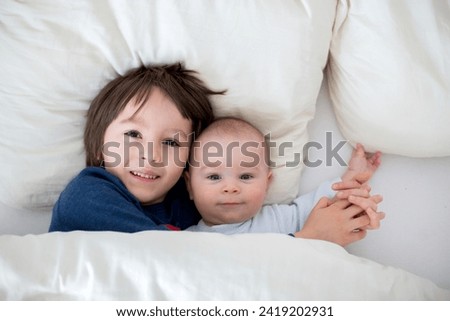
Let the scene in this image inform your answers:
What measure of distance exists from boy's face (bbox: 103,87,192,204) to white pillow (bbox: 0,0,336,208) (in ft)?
0.29

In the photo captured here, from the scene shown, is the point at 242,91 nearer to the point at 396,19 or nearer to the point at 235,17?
the point at 235,17

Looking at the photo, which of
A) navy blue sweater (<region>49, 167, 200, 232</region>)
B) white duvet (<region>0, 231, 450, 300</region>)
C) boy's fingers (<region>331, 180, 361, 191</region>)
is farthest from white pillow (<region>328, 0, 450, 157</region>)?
navy blue sweater (<region>49, 167, 200, 232</region>)

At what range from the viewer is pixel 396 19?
1211 mm

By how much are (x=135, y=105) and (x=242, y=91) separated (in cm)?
22

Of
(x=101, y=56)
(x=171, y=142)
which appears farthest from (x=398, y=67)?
(x=101, y=56)

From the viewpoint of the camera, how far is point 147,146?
1181mm

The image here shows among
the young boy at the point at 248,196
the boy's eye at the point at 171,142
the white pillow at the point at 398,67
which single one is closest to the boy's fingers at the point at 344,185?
the young boy at the point at 248,196

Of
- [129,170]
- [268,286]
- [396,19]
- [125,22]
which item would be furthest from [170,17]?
[268,286]

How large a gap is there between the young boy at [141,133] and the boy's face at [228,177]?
4cm

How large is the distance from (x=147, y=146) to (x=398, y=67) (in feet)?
1.76

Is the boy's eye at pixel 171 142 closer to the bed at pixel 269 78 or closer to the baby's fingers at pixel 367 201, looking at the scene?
the bed at pixel 269 78

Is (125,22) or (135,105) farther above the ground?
(125,22)

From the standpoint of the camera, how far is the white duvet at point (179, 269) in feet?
3.04

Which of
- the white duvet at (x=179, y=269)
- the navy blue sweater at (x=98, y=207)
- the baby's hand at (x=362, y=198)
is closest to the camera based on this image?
the white duvet at (x=179, y=269)
